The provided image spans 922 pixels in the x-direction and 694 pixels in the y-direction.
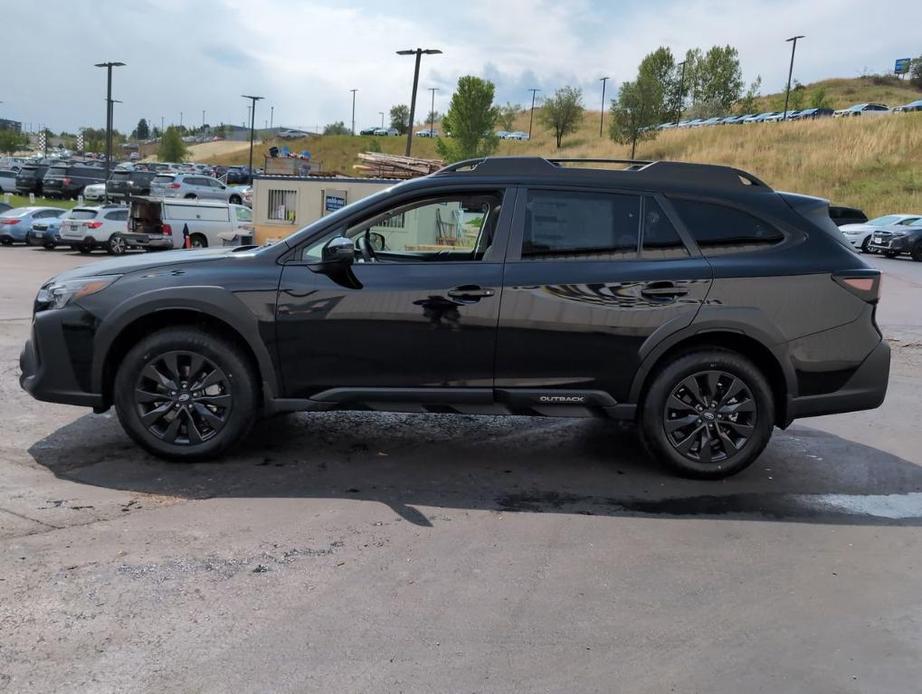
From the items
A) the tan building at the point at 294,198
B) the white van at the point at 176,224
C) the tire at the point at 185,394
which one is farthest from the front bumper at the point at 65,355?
the white van at the point at 176,224

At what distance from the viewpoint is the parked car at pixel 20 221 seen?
2617 centimetres

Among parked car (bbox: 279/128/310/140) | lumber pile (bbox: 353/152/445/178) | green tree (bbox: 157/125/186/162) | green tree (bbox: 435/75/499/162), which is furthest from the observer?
parked car (bbox: 279/128/310/140)

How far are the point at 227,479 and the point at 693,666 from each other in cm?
298

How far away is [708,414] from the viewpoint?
5.12 m

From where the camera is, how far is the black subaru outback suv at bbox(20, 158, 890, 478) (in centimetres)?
495

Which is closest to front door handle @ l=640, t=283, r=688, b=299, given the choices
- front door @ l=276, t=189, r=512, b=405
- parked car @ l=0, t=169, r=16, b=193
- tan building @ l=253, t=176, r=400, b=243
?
front door @ l=276, t=189, r=512, b=405

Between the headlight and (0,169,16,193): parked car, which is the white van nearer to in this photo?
the headlight

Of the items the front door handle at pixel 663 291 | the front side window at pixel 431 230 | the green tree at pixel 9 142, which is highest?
the green tree at pixel 9 142

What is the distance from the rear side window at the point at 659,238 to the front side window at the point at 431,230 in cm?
94

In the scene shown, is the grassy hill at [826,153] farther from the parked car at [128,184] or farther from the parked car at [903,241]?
the parked car at [128,184]

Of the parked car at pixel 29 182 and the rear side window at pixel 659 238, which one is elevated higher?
the parked car at pixel 29 182

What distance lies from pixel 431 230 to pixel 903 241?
86.8 ft

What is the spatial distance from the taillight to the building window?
1521 centimetres

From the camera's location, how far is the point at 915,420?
696 cm
